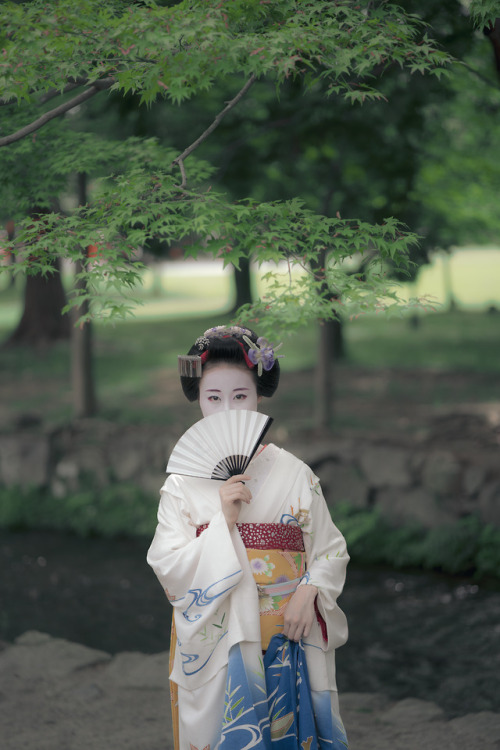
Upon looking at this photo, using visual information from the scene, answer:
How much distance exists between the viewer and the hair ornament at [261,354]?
10.6 feet

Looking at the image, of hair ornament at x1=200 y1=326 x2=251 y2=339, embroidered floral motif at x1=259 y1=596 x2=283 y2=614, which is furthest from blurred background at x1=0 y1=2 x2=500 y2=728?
embroidered floral motif at x1=259 y1=596 x2=283 y2=614

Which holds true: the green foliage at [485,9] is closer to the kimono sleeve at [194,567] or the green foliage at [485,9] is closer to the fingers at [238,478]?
the fingers at [238,478]

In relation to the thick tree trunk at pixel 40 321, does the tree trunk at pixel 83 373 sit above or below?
below

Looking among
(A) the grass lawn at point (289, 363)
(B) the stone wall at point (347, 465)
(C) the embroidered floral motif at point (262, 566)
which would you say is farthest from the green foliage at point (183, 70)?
(A) the grass lawn at point (289, 363)

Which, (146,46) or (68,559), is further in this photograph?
(68,559)

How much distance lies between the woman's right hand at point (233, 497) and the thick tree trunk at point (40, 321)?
12.6 meters

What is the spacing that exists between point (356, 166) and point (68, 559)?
5615 millimetres

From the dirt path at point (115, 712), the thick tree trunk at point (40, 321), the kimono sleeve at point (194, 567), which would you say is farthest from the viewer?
the thick tree trunk at point (40, 321)

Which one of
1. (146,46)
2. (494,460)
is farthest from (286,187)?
(146,46)

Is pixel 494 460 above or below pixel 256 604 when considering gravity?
below

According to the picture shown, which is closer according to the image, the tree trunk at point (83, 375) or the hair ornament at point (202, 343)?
the hair ornament at point (202, 343)

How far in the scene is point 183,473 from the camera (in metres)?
3.08

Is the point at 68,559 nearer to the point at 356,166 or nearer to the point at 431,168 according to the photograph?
the point at 356,166

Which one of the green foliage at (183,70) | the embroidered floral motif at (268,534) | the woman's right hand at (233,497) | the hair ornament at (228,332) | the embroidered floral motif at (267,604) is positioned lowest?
the embroidered floral motif at (267,604)
